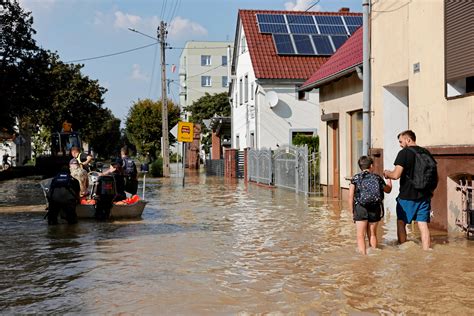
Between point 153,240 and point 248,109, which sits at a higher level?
point 248,109

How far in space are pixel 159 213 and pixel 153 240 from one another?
4839 mm

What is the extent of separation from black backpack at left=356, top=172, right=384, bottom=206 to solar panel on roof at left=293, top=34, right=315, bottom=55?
2293 cm

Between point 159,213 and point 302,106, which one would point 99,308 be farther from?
point 302,106

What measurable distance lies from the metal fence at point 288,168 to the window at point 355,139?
2980mm

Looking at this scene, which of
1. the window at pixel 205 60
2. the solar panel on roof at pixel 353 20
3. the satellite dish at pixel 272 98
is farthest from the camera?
the window at pixel 205 60

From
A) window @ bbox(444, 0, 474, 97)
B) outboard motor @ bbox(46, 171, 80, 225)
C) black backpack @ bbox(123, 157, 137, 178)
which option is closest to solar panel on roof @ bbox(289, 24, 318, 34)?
black backpack @ bbox(123, 157, 137, 178)

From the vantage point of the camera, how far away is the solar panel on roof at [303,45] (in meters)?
31.3

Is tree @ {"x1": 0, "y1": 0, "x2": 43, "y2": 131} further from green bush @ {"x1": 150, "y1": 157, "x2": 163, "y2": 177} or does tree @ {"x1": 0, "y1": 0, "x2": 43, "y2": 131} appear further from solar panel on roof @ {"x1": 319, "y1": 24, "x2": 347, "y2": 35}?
solar panel on roof @ {"x1": 319, "y1": 24, "x2": 347, "y2": 35}

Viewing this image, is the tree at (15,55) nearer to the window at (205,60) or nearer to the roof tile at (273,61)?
the roof tile at (273,61)

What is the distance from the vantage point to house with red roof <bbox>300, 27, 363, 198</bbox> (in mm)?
16953

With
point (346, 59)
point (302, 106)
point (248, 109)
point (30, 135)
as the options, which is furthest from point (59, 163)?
point (30, 135)

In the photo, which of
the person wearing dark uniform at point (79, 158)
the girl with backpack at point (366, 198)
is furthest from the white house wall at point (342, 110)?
the girl with backpack at point (366, 198)

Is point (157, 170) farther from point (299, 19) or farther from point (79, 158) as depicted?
point (79, 158)

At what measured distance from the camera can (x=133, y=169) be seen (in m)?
16.5
